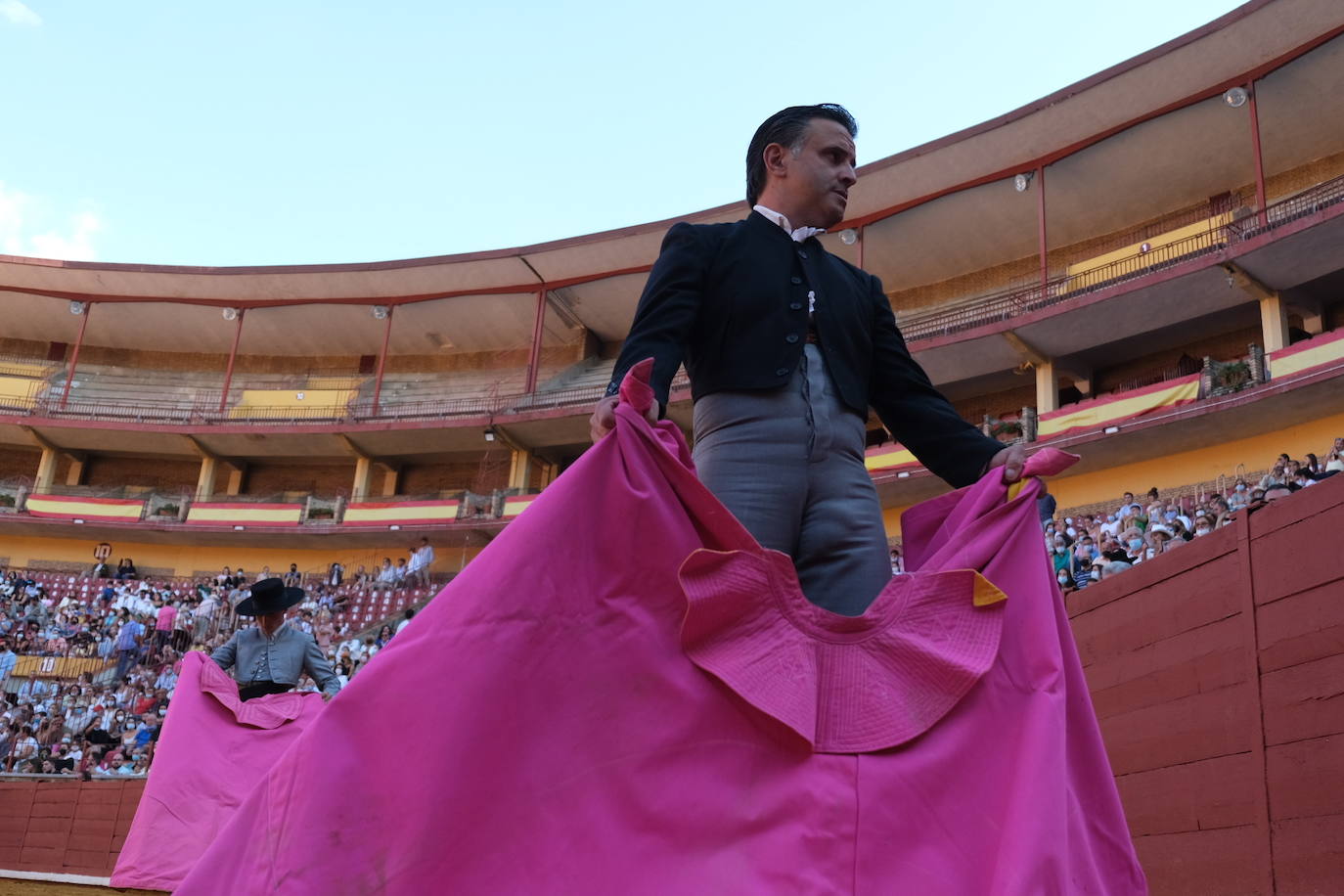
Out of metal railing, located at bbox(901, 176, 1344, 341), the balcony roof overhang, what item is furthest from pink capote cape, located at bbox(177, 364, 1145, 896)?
the balcony roof overhang

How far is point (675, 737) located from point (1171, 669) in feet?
9.74

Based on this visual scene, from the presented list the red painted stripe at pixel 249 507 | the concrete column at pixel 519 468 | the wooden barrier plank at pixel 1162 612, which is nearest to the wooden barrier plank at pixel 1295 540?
the wooden barrier plank at pixel 1162 612

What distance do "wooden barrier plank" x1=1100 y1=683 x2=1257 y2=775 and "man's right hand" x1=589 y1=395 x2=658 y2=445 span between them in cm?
246

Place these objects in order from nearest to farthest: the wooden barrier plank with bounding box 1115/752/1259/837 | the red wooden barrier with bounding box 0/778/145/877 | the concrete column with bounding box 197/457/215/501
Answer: the wooden barrier plank with bounding box 1115/752/1259/837, the red wooden barrier with bounding box 0/778/145/877, the concrete column with bounding box 197/457/215/501

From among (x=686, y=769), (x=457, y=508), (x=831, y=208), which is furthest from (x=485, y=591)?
(x=457, y=508)

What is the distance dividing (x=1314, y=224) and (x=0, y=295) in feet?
87.7

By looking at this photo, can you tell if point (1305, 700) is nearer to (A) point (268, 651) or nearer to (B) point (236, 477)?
(A) point (268, 651)

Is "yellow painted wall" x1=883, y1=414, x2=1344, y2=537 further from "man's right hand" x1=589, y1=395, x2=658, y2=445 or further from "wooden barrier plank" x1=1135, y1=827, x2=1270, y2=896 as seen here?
"man's right hand" x1=589, y1=395, x2=658, y2=445

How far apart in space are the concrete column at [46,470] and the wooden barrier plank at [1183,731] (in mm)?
28476

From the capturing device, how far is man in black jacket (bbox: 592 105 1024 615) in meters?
2.22

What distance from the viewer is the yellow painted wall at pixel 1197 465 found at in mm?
16953

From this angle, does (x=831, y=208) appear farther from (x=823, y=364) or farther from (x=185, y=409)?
(x=185, y=409)

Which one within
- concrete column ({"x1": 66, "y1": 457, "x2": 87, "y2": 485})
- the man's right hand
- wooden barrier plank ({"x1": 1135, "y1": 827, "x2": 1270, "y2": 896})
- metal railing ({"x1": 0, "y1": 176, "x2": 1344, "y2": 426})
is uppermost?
metal railing ({"x1": 0, "y1": 176, "x2": 1344, "y2": 426})

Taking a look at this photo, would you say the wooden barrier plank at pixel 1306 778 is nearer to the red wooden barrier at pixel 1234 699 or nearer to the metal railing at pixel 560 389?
the red wooden barrier at pixel 1234 699
